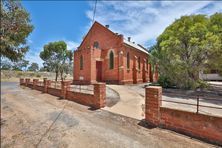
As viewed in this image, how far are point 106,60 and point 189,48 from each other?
1033 centimetres

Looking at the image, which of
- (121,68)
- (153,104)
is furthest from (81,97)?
(121,68)

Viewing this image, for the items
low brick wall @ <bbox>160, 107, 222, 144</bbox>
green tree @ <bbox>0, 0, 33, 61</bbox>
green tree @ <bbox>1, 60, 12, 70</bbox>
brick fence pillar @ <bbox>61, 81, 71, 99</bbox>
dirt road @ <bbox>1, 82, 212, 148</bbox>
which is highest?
green tree @ <bbox>0, 0, 33, 61</bbox>

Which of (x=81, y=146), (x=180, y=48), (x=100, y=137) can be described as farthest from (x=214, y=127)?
(x=180, y=48)

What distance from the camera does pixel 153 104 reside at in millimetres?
6039

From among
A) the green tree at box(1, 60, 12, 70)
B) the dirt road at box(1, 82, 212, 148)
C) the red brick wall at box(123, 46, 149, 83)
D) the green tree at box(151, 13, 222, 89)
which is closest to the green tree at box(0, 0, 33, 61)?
the green tree at box(1, 60, 12, 70)

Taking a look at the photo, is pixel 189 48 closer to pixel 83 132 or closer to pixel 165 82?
pixel 165 82

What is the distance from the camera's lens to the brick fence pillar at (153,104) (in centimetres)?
593

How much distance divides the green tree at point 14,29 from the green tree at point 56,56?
1206 inches

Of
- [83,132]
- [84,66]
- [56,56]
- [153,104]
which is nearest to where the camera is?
[83,132]

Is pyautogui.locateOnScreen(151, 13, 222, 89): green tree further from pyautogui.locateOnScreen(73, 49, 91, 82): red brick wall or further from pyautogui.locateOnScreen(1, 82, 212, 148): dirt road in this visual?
pyautogui.locateOnScreen(1, 82, 212, 148): dirt road

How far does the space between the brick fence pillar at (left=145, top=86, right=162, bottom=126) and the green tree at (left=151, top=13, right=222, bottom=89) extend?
348 inches

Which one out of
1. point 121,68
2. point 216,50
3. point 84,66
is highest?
point 216,50

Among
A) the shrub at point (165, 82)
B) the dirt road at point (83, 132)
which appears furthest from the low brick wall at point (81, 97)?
the shrub at point (165, 82)

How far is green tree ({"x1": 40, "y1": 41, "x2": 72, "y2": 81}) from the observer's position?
37062mm
